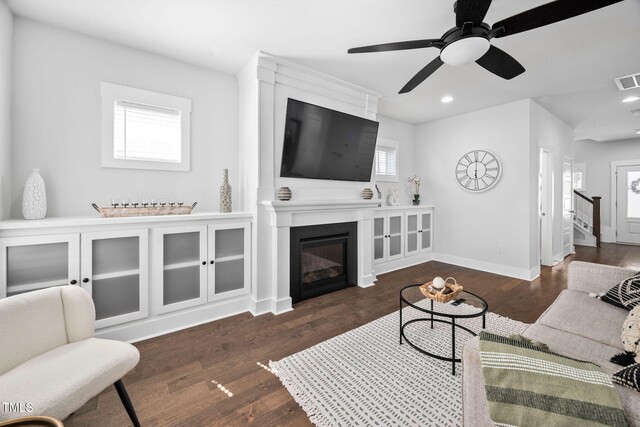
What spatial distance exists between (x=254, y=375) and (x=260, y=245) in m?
1.28

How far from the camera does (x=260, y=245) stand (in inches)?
112

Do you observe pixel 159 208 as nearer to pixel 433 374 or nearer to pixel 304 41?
pixel 304 41

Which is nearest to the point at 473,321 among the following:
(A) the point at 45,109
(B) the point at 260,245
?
(B) the point at 260,245

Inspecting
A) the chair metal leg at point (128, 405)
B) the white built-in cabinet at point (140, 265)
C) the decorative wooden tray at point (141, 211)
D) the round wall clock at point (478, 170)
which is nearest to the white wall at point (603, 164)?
the round wall clock at point (478, 170)

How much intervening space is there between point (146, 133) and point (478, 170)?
469cm

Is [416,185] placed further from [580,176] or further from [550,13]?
[580,176]

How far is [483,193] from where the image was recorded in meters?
4.38

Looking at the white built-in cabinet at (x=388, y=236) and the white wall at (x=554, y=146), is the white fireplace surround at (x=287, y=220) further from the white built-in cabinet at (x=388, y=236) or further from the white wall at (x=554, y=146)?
the white wall at (x=554, y=146)

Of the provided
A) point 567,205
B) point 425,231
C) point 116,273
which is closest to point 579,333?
point 116,273

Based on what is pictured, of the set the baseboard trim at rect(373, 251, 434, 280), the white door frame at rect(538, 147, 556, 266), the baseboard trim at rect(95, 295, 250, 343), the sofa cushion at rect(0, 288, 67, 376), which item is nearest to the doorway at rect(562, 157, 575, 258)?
the white door frame at rect(538, 147, 556, 266)

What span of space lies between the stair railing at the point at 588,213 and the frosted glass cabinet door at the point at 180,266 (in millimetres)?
8434

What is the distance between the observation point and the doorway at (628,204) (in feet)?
21.3

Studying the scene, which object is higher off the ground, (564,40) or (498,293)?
(564,40)

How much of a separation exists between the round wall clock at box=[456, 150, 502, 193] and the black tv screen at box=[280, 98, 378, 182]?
6.43 feet
